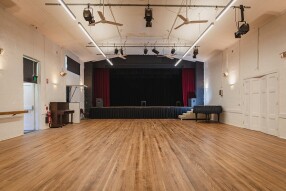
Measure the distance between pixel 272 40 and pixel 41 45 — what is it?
317 inches

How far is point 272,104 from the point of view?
7.34 meters

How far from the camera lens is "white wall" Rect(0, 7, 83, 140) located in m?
6.50

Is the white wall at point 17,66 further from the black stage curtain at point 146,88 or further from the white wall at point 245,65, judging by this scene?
the black stage curtain at point 146,88

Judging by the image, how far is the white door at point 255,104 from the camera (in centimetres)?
827

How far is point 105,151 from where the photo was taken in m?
4.85

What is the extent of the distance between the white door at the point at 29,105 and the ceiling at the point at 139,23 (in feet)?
7.23

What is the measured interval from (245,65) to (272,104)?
2405mm

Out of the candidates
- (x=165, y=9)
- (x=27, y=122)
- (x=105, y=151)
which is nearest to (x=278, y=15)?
(x=165, y=9)

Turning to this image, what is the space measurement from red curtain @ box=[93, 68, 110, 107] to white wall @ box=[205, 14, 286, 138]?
7.02 m

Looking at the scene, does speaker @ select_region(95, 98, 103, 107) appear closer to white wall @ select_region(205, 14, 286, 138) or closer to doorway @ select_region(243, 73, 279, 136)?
white wall @ select_region(205, 14, 286, 138)

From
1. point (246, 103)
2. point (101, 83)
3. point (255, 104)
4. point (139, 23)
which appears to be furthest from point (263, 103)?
point (101, 83)

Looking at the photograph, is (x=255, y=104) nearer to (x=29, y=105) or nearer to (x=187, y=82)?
(x=29, y=105)

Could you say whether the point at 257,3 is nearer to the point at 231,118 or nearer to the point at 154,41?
the point at 231,118

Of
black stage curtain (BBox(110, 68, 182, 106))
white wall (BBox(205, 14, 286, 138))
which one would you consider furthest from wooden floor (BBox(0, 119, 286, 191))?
black stage curtain (BBox(110, 68, 182, 106))
